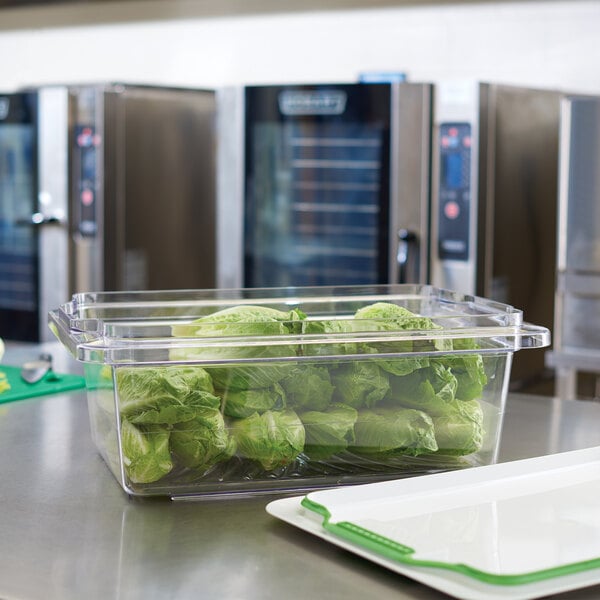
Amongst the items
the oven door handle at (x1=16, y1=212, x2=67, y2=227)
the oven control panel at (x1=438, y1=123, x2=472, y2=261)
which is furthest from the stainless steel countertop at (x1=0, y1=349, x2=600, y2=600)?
the oven door handle at (x1=16, y1=212, x2=67, y2=227)

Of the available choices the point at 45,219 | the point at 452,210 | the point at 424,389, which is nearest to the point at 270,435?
the point at 424,389

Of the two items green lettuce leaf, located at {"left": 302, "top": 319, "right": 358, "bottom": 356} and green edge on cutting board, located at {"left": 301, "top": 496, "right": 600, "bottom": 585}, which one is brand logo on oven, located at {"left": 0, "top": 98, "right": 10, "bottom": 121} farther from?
green edge on cutting board, located at {"left": 301, "top": 496, "right": 600, "bottom": 585}

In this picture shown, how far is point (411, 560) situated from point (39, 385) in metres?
0.88

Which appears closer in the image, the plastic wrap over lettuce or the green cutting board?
the plastic wrap over lettuce

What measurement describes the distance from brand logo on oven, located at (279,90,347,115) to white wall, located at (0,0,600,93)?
635 millimetres

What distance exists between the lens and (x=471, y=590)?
72 centimetres

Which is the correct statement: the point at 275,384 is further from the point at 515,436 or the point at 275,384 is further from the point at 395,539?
the point at 515,436

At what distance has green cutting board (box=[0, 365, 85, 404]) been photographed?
1.44 meters

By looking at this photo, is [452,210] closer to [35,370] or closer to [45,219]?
[45,219]

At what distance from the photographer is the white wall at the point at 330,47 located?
3266 mm

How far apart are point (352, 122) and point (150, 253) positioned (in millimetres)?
762

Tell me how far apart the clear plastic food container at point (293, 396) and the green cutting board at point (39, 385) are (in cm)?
43

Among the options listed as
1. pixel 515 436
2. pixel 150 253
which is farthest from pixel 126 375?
pixel 150 253

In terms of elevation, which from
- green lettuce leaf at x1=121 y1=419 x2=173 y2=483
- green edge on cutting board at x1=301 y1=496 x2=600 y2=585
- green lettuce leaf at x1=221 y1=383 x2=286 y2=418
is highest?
green lettuce leaf at x1=221 y1=383 x2=286 y2=418
